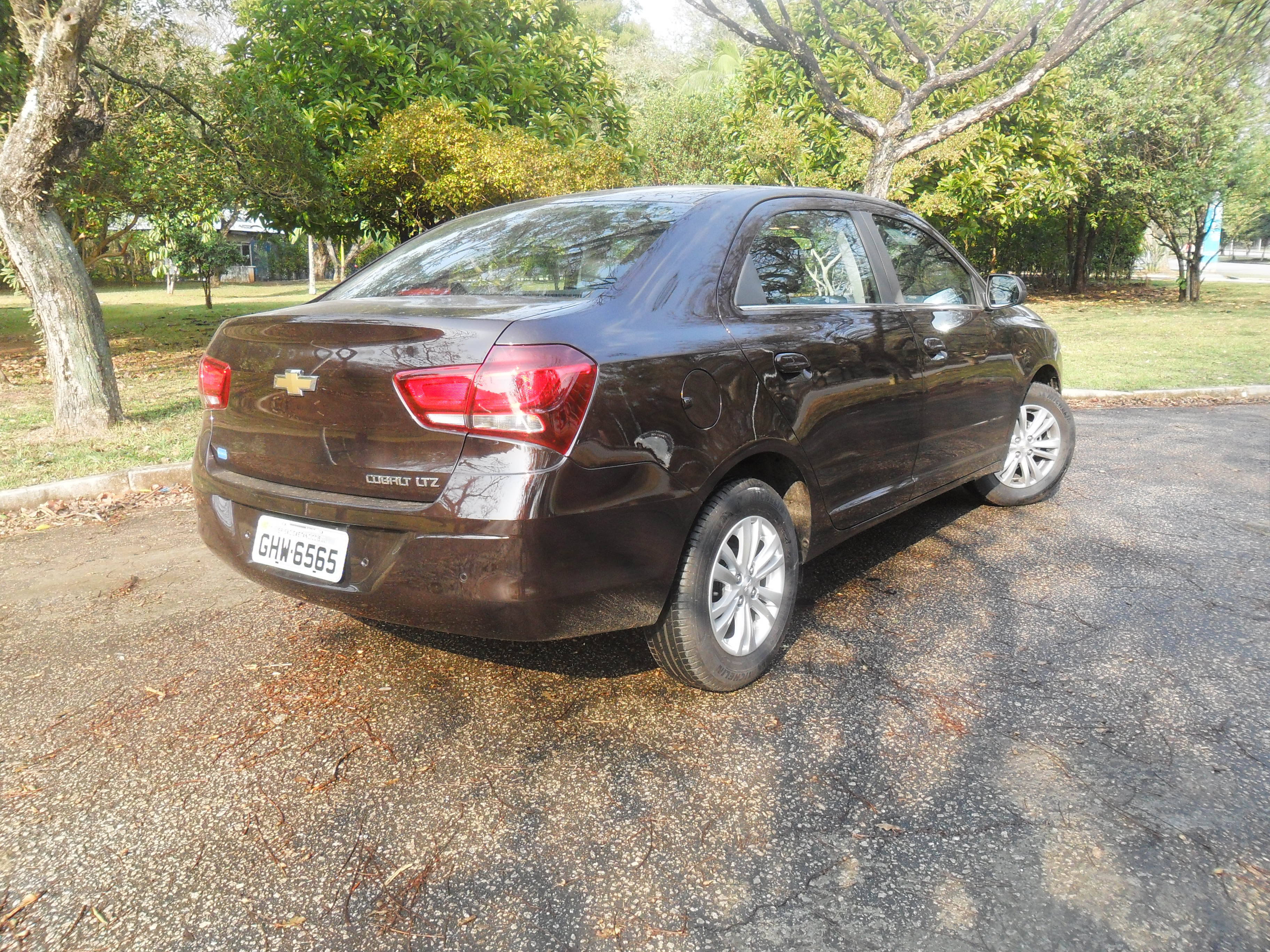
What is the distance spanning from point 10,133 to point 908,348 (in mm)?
6477

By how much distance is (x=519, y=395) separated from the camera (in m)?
2.45

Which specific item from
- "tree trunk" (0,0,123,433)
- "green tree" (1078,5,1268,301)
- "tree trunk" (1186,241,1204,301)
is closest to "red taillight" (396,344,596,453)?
"tree trunk" (0,0,123,433)

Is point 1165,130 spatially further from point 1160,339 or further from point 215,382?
point 215,382

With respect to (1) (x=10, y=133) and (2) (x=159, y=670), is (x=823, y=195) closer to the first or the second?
(2) (x=159, y=670)

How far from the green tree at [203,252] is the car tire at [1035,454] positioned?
20.9m

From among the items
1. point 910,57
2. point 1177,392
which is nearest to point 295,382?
point 1177,392

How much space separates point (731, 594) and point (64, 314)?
241 inches

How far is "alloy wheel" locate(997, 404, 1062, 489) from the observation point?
5.27m

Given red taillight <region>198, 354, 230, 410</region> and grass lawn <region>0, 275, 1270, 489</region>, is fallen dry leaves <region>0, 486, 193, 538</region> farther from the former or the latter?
red taillight <region>198, 354, 230, 410</region>

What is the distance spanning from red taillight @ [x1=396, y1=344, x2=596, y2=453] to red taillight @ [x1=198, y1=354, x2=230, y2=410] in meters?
0.95

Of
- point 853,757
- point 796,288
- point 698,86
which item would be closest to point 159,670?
point 853,757

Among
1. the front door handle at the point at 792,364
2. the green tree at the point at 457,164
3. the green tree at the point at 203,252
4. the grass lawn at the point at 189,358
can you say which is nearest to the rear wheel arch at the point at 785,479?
the front door handle at the point at 792,364

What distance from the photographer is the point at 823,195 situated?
149 inches

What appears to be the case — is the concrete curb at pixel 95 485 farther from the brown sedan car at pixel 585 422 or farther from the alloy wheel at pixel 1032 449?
the alloy wheel at pixel 1032 449
